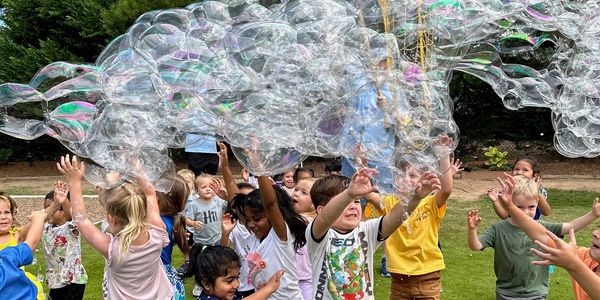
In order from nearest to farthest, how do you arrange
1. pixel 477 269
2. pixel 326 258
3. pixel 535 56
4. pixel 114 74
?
pixel 326 258 < pixel 114 74 < pixel 535 56 < pixel 477 269

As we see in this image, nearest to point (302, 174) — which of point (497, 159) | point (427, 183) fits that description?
point (427, 183)

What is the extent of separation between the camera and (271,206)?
12.4ft

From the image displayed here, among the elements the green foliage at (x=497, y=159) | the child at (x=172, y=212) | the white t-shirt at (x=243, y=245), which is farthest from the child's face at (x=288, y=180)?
the green foliage at (x=497, y=159)

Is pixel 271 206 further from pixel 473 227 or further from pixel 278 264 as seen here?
pixel 473 227

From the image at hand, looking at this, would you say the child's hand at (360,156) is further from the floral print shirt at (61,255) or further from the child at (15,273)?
the floral print shirt at (61,255)

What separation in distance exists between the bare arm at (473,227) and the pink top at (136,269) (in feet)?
6.56

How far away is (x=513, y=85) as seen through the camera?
452 centimetres

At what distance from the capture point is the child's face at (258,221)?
4113 mm

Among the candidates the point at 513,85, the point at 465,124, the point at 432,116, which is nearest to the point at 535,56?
the point at 513,85

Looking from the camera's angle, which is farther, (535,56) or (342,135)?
(535,56)

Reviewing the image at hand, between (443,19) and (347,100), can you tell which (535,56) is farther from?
(347,100)

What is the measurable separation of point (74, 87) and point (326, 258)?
2128mm

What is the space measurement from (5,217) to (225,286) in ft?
5.92

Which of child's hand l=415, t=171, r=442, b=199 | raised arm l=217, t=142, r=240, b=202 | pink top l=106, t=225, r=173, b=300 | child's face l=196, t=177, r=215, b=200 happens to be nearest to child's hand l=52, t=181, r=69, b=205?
pink top l=106, t=225, r=173, b=300
